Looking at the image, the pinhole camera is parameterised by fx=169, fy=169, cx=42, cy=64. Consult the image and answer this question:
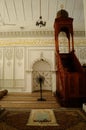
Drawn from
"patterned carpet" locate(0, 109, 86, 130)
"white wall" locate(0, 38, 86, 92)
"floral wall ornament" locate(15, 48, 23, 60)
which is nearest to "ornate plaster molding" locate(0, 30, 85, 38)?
"white wall" locate(0, 38, 86, 92)

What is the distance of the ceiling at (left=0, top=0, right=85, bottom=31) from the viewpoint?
21.0 ft

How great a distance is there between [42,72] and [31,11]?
3.63 m

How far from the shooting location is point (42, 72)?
31.1 ft

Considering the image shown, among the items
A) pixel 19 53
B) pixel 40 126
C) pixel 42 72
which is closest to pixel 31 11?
pixel 19 53

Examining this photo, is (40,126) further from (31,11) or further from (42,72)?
(42,72)

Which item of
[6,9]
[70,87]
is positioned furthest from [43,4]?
[70,87]

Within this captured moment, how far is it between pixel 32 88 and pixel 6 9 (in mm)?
4338

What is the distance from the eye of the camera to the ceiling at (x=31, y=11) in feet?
21.0

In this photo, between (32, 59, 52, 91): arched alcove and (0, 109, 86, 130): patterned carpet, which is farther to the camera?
(32, 59, 52, 91): arched alcove

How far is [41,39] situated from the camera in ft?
30.8

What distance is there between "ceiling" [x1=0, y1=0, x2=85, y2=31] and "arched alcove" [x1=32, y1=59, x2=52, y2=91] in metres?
2.10

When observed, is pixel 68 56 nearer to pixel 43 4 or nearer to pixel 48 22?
pixel 43 4

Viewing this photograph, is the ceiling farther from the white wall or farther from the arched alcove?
the arched alcove

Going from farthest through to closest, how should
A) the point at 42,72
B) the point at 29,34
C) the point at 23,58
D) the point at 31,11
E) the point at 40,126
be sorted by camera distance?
the point at 42,72 → the point at 29,34 → the point at 23,58 → the point at 31,11 → the point at 40,126
